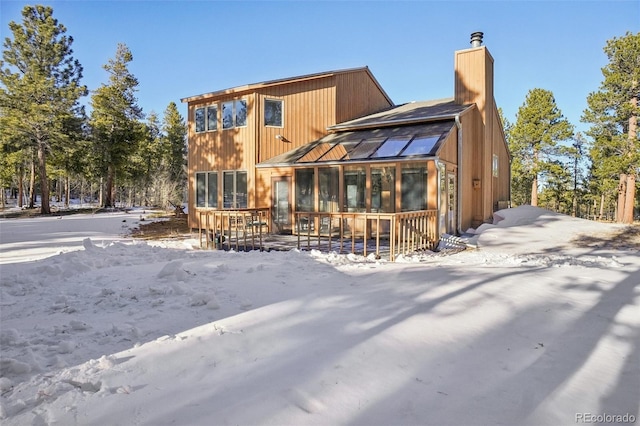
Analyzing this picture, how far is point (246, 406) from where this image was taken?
2.12m

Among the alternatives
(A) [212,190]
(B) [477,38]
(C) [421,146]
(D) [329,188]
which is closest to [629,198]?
(B) [477,38]

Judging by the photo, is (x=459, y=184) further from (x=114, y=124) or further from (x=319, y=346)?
(x=114, y=124)

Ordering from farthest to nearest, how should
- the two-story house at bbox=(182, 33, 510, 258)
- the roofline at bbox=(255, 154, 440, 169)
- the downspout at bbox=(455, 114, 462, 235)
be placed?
the downspout at bbox=(455, 114, 462, 235), the two-story house at bbox=(182, 33, 510, 258), the roofline at bbox=(255, 154, 440, 169)

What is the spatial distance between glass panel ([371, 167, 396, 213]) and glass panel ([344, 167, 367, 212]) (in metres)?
0.32

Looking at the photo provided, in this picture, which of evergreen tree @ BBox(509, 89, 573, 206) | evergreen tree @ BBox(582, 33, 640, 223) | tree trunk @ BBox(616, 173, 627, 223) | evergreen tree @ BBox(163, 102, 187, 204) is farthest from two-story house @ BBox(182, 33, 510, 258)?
evergreen tree @ BBox(163, 102, 187, 204)

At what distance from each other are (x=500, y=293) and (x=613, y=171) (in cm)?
1967

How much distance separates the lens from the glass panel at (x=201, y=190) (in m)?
14.2

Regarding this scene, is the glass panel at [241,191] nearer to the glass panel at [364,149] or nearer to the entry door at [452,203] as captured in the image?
the glass panel at [364,149]

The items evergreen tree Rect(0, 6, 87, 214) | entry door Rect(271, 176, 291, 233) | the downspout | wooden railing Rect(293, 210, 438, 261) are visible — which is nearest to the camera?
wooden railing Rect(293, 210, 438, 261)

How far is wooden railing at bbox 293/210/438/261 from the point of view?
7625 millimetres

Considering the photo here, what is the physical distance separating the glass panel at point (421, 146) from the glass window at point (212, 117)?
800 cm

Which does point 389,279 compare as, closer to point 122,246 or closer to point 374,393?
point 374,393

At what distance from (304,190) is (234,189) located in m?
3.25

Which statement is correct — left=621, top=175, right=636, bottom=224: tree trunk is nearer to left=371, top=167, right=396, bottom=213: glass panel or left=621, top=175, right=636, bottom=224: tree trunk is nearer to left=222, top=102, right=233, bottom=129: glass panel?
left=371, top=167, right=396, bottom=213: glass panel
